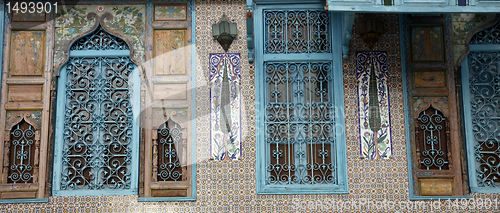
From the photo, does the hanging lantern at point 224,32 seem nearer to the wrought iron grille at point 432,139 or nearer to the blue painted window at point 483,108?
the wrought iron grille at point 432,139

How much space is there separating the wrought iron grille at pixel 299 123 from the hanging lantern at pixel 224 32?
2.12 feet

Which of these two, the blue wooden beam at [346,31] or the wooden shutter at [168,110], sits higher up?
the blue wooden beam at [346,31]

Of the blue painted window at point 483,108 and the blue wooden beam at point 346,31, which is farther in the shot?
the blue painted window at point 483,108

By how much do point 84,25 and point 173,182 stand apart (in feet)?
8.92

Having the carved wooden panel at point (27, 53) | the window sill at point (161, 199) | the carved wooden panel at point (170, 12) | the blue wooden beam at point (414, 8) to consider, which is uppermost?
the carved wooden panel at point (170, 12)

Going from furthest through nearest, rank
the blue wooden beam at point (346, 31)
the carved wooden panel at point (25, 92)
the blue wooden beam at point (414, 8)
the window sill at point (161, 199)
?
the carved wooden panel at point (25, 92), the window sill at point (161, 199), the blue wooden beam at point (346, 31), the blue wooden beam at point (414, 8)

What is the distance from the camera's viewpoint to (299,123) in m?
6.56

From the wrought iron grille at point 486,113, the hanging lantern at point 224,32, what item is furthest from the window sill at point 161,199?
the wrought iron grille at point 486,113

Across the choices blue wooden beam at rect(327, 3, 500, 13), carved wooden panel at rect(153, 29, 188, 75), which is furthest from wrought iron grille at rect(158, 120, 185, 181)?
blue wooden beam at rect(327, 3, 500, 13)

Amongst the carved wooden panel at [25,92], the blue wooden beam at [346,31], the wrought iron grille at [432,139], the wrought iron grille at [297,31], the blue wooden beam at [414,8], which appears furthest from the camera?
the wrought iron grille at [297,31]

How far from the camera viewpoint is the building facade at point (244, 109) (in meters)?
6.35

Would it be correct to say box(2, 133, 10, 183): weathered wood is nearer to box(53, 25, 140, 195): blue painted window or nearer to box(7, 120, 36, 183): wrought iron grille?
box(7, 120, 36, 183): wrought iron grille

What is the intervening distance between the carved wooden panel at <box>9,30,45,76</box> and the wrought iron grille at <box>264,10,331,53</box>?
11.0 ft

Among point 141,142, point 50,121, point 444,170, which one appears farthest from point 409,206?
point 50,121
